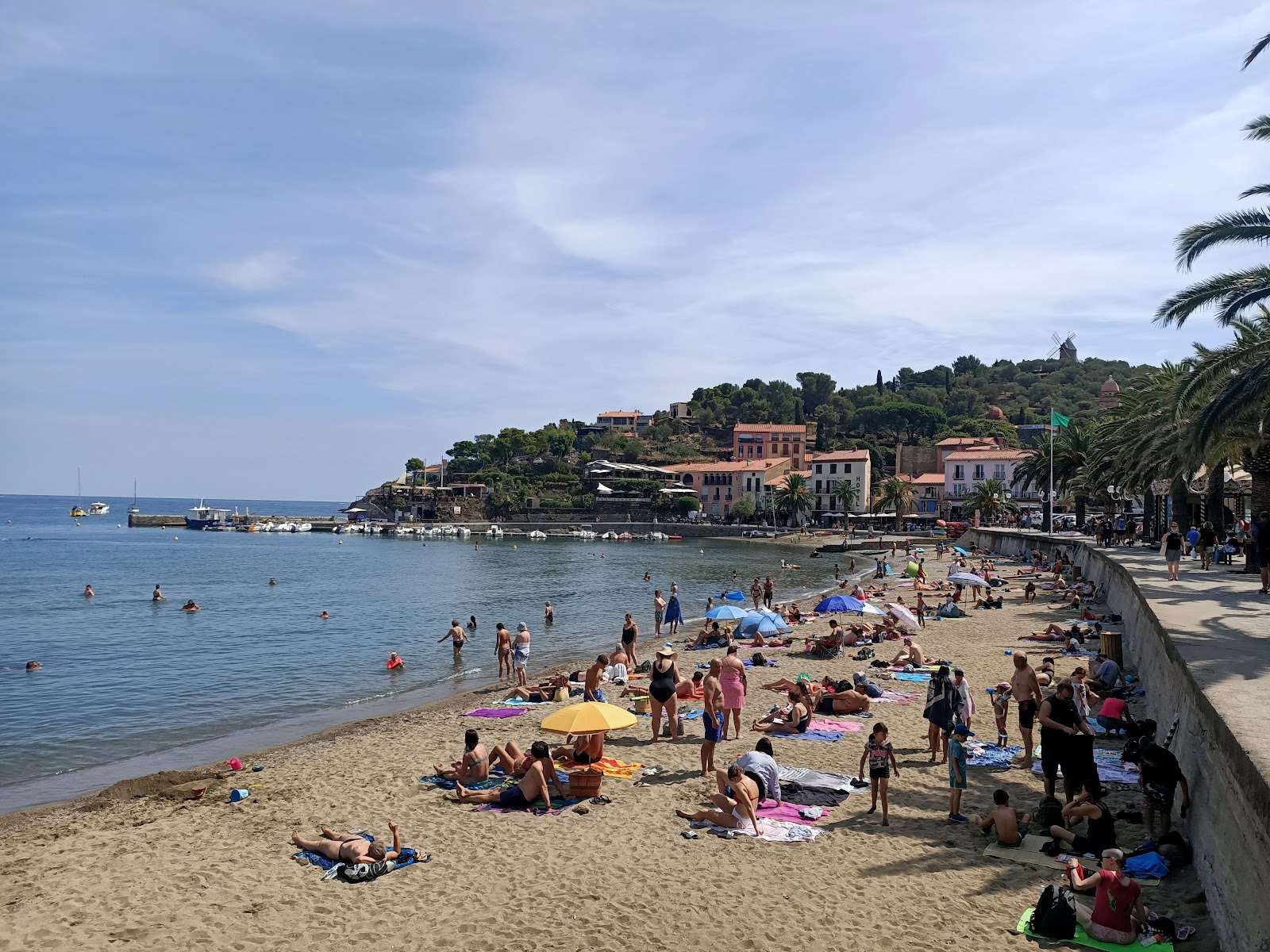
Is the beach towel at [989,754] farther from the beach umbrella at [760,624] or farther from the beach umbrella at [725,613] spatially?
the beach umbrella at [725,613]

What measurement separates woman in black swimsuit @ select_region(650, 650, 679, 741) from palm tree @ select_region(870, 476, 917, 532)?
245 ft

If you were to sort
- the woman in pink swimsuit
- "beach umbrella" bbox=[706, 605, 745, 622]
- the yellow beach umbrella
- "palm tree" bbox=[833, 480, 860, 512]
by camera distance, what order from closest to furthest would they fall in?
1. the yellow beach umbrella
2. the woman in pink swimsuit
3. "beach umbrella" bbox=[706, 605, 745, 622]
4. "palm tree" bbox=[833, 480, 860, 512]

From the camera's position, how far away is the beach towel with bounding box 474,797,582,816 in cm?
1002

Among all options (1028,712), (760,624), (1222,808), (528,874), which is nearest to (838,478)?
(760,624)

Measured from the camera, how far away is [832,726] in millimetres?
13273

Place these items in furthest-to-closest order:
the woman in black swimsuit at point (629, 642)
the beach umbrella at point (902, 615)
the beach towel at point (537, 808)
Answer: the beach umbrella at point (902, 615), the woman in black swimsuit at point (629, 642), the beach towel at point (537, 808)

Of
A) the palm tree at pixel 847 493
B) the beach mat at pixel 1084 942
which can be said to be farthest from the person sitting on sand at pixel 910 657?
the palm tree at pixel 847 493

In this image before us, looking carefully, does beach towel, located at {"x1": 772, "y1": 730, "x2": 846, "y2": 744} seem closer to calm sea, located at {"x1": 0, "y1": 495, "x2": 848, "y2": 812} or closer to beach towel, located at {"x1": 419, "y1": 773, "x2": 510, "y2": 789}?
beach towel, located at {"x1": 419, "y1": 773, "x2": 510, "y2": 789}

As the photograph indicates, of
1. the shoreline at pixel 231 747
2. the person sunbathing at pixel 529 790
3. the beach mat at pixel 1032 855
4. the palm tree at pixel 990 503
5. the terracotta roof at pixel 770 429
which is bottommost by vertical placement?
the shoreline at pixel 231 747

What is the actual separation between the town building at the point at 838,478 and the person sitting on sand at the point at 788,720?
3186 inches

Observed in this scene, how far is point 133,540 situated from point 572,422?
8208 centimetres

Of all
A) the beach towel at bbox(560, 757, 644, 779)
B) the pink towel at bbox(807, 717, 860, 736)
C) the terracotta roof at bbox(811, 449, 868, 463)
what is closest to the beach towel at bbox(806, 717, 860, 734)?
the pink towel at bbox(807, 717, 860, 736)

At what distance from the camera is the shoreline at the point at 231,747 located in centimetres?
1227

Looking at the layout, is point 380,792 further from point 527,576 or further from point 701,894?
point 527,576
